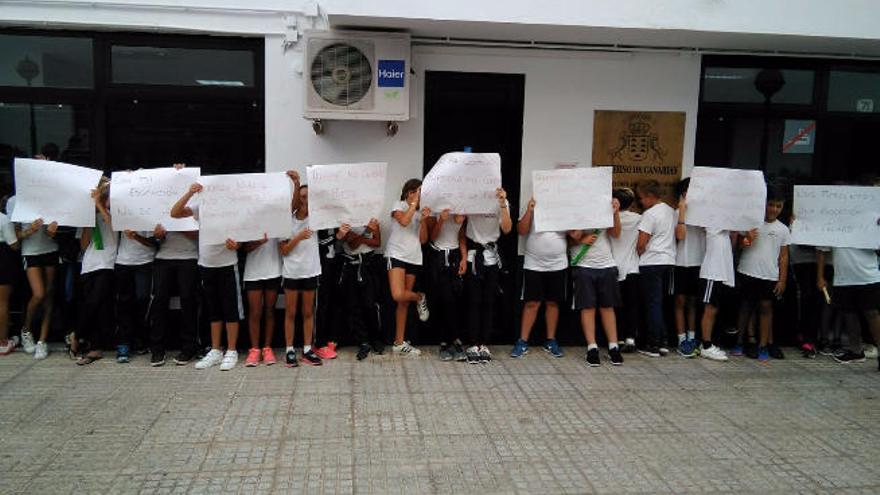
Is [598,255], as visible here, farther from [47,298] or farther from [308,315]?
[47,298]

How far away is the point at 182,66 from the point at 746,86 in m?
6.06

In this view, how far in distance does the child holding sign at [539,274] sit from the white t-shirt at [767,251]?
194cm

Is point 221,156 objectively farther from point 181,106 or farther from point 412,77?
point 412,77

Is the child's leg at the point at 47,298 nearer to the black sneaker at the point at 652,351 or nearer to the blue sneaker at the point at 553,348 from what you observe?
the blue sneaker at the point at 553,348

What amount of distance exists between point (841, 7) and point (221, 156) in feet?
20.9

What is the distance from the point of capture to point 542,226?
673cm

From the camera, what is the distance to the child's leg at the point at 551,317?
7035 mm

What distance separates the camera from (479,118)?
283 inches

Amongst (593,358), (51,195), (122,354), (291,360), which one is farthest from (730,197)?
(51,195)

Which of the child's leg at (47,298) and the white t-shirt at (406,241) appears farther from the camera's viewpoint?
the white t-shirt at (406,241)

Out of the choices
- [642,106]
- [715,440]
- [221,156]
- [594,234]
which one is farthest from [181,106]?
[715,440]

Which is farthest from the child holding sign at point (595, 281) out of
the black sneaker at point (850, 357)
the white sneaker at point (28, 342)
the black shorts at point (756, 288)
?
the white sneaker at point (28, 342)

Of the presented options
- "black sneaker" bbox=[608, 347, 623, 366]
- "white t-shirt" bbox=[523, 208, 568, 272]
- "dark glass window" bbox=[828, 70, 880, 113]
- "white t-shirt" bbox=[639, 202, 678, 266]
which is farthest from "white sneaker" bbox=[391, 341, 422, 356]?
"dark glass window" bbox=[828, 70, 880, 113]

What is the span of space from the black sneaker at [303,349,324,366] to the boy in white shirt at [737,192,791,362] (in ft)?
14.5
